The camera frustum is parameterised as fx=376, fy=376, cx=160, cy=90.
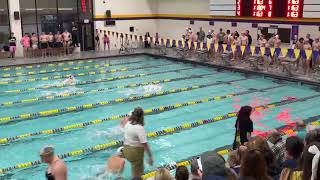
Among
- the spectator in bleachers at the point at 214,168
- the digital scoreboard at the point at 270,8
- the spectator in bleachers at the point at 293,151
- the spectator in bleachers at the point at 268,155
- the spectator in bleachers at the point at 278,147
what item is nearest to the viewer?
the spectator in bleachers at the point at 214,168

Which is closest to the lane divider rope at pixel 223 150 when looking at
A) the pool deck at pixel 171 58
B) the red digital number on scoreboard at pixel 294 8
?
the pool deck at pixel 171 58

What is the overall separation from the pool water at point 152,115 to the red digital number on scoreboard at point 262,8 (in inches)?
159

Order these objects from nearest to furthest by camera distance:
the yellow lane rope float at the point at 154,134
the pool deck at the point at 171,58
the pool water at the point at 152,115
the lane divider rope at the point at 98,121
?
1. the yellow lane rope float at the point at 154,134
2. the pool water at the point at 152,115
3. the lane divider rope at the point at 98,121
4. the pool deck at the point at 171,58

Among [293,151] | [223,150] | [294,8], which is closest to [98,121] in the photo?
[223,150]

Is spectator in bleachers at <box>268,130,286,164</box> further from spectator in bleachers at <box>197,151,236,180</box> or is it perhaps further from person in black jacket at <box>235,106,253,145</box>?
spectator in bleachers at <box>197,151,236,180</box>

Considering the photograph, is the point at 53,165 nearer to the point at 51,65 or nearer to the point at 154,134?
the point at 154,134

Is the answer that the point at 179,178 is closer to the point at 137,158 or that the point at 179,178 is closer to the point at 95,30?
the point at 137,158

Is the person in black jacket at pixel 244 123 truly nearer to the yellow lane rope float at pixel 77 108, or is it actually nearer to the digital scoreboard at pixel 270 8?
the yellow lane rope float at pixel 77 108

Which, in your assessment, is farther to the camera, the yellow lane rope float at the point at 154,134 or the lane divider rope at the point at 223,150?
the yellow lane rope float at the point at 154,134

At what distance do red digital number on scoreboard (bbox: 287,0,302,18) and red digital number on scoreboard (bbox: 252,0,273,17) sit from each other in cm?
95

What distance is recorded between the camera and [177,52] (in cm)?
2125

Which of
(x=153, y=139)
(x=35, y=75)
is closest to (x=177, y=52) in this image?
(x=35, y=75)

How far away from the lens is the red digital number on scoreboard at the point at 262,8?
18.0 metres

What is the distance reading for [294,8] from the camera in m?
17.1
